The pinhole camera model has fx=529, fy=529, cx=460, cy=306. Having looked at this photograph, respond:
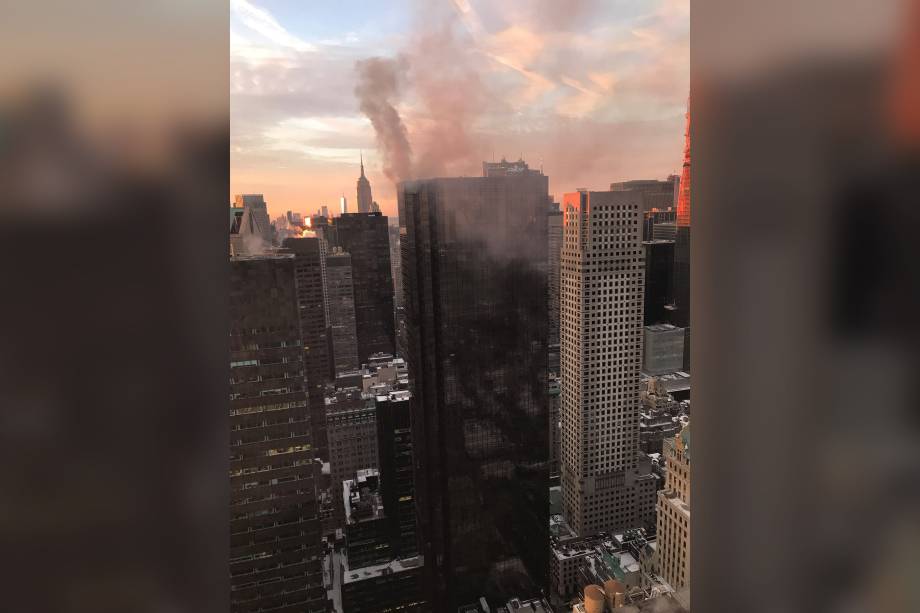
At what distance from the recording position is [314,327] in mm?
12500

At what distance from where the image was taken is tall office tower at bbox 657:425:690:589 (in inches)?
223

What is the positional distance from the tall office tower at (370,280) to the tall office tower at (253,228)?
4789mm

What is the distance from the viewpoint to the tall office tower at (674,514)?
5652mm

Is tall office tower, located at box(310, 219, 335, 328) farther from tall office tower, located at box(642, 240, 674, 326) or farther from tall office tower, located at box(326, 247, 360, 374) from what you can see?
tall office tower, located at box(642, 240, 674, 326)

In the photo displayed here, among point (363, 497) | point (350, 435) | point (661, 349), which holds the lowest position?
point (363, 497)

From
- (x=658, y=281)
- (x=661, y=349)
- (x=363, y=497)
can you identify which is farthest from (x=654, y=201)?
(x=363, y=497)

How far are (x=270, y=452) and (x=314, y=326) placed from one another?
4.70 metres

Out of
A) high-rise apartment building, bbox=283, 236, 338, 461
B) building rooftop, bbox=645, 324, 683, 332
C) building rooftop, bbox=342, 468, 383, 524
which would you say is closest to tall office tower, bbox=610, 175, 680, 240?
building rooftop, bbox=645, 324, 683, 332

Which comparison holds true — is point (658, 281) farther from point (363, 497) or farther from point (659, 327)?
point (363, 497)

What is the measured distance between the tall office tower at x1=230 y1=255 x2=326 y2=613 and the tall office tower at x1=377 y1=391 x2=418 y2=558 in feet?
9.21

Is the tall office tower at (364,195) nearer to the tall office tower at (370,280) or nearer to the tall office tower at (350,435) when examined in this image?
the tall office tower at (370,280)

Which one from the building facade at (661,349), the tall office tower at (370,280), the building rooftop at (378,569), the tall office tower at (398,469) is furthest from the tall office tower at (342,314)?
the building facade at (661,349)
